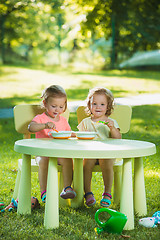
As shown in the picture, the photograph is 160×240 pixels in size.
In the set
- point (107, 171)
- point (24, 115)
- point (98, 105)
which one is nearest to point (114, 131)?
point (98, 105)

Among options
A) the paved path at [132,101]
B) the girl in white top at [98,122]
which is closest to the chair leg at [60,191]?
the girl in white top at [98,122]

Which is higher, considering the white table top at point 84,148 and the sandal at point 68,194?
the white table top at point 84,148

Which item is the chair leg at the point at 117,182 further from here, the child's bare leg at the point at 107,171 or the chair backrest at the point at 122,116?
the chair backrest at the point at 122,116

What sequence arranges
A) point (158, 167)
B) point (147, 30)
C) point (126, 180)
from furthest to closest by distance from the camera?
point (147, 30)
point (158, 167)
point (126, 180)

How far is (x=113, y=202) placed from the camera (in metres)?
3.88

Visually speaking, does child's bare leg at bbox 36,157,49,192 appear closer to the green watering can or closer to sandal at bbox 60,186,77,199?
sandal at bbox 60,186,77,199

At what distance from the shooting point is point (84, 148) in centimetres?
297

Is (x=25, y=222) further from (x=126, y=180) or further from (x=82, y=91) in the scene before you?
(x=82, y=91)

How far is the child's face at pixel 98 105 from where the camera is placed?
12.5ft

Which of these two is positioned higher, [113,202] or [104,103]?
[104,103]

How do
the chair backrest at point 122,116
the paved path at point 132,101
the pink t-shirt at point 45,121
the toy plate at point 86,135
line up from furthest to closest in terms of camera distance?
the paved path at point 132,101 < the chair backrest at point 122,116 < the pink t-shirt at point 45,121 < the toy plate at point 86,135

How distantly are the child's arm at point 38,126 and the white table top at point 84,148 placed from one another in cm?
29

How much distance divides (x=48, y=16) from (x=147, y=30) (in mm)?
22763

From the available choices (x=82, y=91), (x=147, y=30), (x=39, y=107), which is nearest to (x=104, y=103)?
(x=39, y=107)
